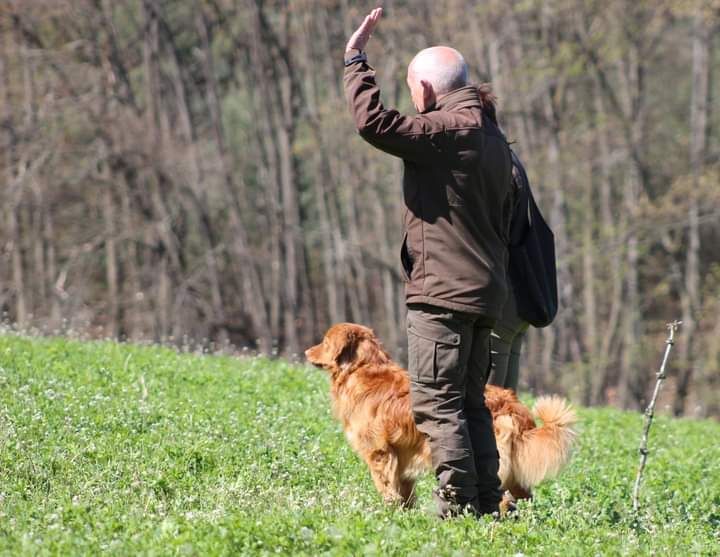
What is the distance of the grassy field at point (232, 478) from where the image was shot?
4652mm

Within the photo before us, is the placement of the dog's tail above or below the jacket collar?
below

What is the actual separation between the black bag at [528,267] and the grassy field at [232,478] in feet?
3.99

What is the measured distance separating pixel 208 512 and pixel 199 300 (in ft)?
61.5

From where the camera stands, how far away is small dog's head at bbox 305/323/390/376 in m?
6.23

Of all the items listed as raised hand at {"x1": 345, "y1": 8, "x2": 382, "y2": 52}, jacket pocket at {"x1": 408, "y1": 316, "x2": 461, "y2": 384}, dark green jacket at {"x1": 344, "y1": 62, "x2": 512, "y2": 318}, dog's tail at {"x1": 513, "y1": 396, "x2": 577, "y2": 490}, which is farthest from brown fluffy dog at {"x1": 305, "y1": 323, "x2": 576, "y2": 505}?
raised hand at {"x1": 345, "y1": 8, "x2": 382, "y2": 52}

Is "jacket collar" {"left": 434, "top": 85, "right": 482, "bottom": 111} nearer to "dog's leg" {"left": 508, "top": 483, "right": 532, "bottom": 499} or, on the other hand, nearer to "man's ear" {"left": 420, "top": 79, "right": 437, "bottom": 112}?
"man's ear" {"left": 420, "top": 79, "right": 437, "bottom": 112}

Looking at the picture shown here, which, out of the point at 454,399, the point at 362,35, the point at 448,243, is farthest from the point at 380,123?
the point at 454,399

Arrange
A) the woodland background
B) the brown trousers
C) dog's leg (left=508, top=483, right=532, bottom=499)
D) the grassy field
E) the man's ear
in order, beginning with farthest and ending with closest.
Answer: the woodland background, dog's leg (left=508, top=483, right=532, bottom=499), the man's ear, the brown trousers, the grassy field

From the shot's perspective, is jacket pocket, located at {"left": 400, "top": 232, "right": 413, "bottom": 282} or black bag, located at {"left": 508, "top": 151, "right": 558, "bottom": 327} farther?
black bag, located at {"left": 508, "top": 151, "right": 558, "bottom": 327}

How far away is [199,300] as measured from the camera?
23.7 m

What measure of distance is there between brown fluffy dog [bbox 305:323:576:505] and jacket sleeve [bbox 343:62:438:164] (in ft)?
5.16

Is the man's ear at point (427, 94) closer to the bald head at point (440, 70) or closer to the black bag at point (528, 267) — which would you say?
the bald head at point (440, 70)

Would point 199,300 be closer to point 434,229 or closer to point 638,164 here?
point 638,164

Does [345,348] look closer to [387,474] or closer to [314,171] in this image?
[387,474]
